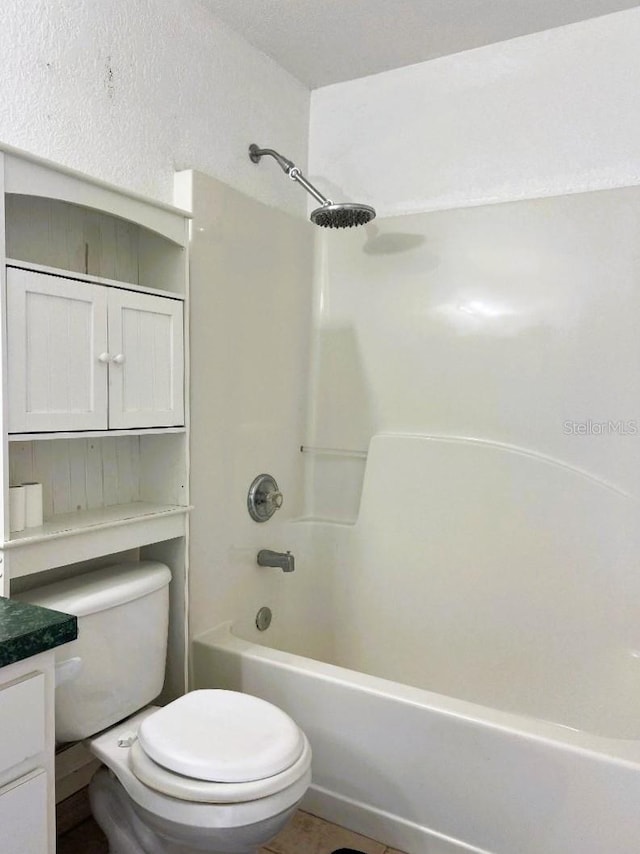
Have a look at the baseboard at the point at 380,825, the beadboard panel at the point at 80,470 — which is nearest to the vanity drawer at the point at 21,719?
the beadboard panel at the point at 80,470

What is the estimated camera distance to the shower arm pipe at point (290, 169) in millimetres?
2004

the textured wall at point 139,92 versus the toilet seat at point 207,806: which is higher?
the textured wall at point 139,92

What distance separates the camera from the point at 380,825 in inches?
64.3

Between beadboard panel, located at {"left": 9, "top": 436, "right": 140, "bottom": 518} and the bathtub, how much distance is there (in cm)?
52

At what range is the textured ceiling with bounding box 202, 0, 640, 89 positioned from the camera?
1962 mm

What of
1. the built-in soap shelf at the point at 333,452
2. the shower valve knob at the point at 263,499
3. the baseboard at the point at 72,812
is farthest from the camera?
the built-in soap shelf at the point at 333,452

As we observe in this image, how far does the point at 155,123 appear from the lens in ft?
5.95

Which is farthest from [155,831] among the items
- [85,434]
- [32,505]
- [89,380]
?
[89,380]

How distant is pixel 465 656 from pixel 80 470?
4.55 ft

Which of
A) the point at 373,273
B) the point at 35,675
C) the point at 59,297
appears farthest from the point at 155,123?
the point at 35,675

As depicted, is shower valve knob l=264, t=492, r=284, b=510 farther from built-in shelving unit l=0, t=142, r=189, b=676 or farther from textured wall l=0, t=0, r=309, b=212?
textured wall l=0, t=0, r=309, b=212

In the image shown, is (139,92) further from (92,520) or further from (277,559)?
(277,559)

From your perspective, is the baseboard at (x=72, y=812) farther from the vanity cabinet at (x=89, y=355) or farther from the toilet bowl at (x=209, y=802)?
the vanity cabinet at (x=89, y=355)

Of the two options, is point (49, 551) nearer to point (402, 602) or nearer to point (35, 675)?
point (35, 675)
